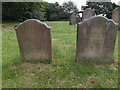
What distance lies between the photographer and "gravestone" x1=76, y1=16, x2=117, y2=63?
24.8 ft

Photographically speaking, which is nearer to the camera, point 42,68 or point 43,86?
point 43,86

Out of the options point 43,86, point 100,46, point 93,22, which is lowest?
point 43,86

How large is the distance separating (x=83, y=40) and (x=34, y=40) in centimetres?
142

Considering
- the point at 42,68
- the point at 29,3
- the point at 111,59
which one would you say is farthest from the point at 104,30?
the point at 29,3

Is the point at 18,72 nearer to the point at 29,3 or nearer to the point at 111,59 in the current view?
the point at 111,59

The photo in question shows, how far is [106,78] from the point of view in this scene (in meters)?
6.68

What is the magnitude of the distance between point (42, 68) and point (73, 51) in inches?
84.5

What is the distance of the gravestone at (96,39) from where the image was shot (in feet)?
24.8

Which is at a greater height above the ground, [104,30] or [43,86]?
[104,30]

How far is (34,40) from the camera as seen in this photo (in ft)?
25.9

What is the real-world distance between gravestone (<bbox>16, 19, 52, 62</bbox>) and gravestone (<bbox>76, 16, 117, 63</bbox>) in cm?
91

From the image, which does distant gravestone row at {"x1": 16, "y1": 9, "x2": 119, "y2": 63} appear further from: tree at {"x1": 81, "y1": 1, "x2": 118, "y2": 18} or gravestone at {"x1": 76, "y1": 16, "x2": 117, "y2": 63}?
tree at {"x1": 81, "y1": 1, "x2": 118, "y2": 18}

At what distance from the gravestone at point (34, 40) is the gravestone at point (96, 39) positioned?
914mm

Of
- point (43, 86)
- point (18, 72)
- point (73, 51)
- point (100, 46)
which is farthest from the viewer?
point (73, 51)
